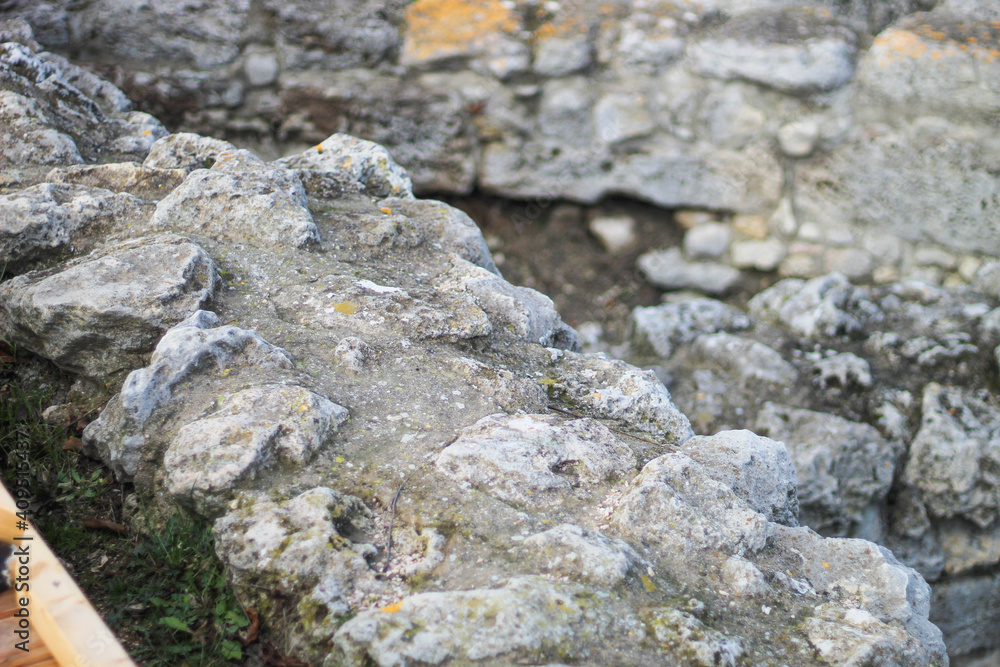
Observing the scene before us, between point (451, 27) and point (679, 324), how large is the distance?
194cm

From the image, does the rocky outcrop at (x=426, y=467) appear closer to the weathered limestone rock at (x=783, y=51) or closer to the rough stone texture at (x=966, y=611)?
the rough stone texture at (x=966, y=611)

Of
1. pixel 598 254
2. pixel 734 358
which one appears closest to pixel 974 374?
pixel 734 358

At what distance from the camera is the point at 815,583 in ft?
5.09

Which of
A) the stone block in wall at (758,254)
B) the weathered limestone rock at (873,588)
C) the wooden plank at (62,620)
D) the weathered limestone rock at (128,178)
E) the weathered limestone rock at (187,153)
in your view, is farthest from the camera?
the stone block in wall at (758,254)

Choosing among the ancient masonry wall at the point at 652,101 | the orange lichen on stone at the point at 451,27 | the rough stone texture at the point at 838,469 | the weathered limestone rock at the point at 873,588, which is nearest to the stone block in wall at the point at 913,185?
the ancient masonry wall at the point at 652,101

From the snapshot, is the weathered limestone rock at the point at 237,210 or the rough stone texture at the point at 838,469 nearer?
the weathered limestone rock at the point at 237,210

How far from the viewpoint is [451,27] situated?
154 inches

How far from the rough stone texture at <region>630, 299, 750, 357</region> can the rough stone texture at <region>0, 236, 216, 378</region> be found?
221cm

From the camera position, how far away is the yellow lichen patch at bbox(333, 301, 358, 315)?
6.45 feet

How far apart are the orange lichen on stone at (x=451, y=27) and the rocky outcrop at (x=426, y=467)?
1.92 m

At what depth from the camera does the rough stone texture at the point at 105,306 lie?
182 centimetres

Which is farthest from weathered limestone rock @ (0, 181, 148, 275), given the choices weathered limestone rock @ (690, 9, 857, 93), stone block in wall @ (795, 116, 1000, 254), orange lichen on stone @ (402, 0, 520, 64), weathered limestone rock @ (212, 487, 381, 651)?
stone block in wall @ (795, 116, 1000, 254)

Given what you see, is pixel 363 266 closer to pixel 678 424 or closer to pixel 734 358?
pixel 678 424

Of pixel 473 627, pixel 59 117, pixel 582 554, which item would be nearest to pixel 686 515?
pixel 582 554
